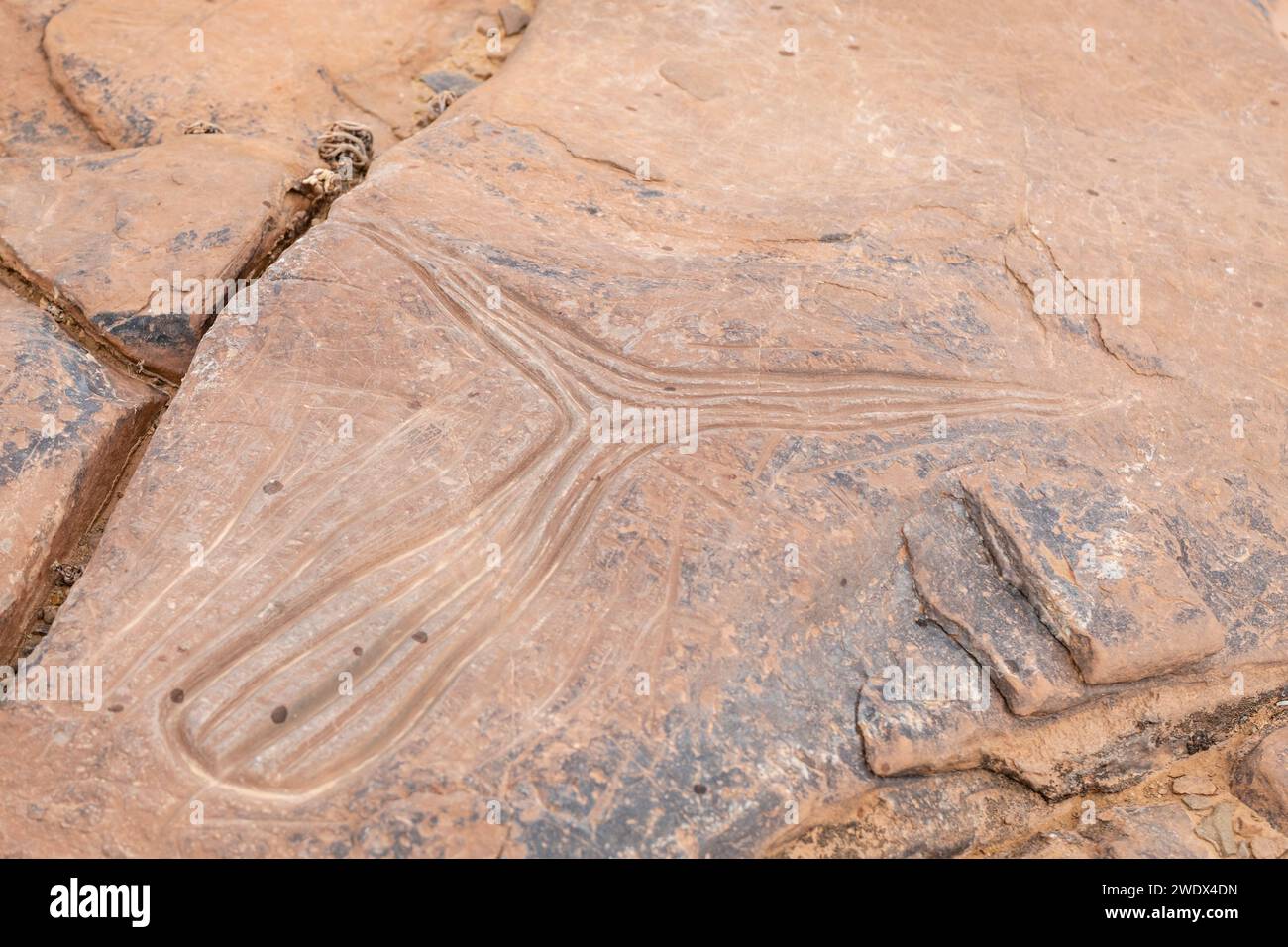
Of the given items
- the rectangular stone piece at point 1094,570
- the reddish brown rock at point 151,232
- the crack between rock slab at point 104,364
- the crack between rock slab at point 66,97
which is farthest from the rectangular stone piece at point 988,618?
the crack between rock slab at point 66,97

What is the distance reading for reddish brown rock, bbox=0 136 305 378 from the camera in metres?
4.80

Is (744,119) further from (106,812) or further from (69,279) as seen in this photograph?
(106,812)

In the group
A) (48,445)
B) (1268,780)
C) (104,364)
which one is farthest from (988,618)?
(104,364)

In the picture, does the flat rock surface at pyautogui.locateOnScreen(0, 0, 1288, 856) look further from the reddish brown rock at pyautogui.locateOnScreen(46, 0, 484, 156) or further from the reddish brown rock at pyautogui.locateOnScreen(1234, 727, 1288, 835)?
the reddish brown rock at pyautogui.locateOnScreen(46, 0, 484, 156)

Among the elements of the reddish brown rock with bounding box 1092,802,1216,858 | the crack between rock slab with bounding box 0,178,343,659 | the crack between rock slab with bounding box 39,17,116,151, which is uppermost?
the crack between rock slab with bounding box 39,17,116,151

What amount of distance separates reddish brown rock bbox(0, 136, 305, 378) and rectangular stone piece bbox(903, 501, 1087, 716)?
285cm

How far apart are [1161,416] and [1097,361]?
1.17 ft

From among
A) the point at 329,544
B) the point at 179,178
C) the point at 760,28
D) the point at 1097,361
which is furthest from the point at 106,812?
the point at 760,28

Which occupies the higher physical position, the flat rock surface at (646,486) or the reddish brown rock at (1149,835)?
the flat rock surface at (646,486)

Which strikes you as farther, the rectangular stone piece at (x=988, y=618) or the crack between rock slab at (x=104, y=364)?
the crack between rock slab at (x=104, y=364)

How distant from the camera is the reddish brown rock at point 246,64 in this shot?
6199 millimetres

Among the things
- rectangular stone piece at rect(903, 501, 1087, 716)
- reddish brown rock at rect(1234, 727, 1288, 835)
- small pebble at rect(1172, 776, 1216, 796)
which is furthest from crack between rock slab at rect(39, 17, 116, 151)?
reddish brown rock at rect(1234, 727, 1288, 835)

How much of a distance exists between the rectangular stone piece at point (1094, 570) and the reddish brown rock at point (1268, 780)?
49 cm

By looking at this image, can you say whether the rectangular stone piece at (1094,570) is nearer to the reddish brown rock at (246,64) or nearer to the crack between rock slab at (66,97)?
the reddish brown rock at (246,64)
